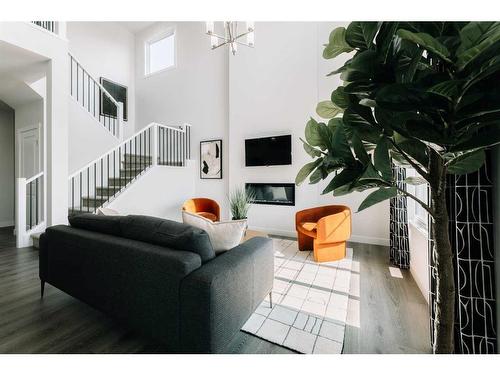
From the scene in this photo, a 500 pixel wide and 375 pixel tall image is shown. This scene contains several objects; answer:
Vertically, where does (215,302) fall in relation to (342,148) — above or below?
below

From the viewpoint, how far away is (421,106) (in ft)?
2.13

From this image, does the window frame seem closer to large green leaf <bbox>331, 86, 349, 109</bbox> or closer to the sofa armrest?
the sofa armrest

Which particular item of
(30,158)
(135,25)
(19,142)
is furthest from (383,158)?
(135,25)

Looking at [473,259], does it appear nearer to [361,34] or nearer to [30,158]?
[361,34]

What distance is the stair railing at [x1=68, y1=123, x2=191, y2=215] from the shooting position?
14.0 feet

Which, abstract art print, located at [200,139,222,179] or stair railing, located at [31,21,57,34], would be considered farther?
abstract art print, located at [200,139,222,179]

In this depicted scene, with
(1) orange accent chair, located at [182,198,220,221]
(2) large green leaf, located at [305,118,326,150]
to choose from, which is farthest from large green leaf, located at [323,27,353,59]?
(1) orange accent chair, located at [182,198,220,221]

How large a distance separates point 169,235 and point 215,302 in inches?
19.7

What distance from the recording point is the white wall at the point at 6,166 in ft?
17.9

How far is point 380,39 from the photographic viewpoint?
0.69m

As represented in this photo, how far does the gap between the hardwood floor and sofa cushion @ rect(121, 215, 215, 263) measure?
2.32ft
